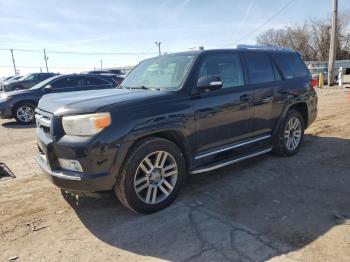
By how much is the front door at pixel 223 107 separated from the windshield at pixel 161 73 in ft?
0.85

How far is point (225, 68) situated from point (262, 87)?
78cm

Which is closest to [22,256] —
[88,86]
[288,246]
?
[288,246]

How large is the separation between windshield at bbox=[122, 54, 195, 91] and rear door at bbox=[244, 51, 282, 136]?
111 centimetres

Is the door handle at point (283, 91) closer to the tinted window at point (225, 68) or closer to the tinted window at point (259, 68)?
the tinted window at point (259, 68)

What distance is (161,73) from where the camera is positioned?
5043 millimetres

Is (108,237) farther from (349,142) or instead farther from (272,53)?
(349,142)

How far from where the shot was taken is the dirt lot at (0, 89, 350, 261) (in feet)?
10.9

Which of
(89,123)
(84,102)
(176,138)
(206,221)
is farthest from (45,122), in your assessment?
(206,221)

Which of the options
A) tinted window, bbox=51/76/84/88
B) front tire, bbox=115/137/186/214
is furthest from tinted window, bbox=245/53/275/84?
tinted window, bbox=51/76/84/88

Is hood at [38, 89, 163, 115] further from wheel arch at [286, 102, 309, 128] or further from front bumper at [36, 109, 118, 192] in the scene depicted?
wheel arch at [286, 102, 309, 128]

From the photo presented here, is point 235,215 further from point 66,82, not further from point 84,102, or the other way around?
point 66,82

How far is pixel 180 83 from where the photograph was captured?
4539 millimetres

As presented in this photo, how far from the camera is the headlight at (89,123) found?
3.66m

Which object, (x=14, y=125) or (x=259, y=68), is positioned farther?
(x=14, y=125)
